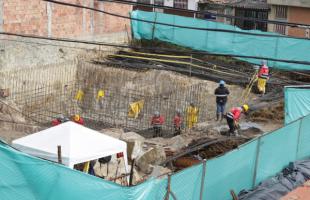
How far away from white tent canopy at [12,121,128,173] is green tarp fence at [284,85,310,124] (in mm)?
6189

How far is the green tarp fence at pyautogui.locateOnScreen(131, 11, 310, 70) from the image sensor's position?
1065 inches

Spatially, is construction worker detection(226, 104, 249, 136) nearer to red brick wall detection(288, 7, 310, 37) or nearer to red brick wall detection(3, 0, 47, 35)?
red brick wall detection(3, 0, 47, 35)

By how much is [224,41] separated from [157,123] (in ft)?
35.7

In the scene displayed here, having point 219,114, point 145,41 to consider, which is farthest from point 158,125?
point 145,41

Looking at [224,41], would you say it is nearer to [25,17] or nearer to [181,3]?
[25,17]

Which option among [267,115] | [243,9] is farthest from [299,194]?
[243,9]

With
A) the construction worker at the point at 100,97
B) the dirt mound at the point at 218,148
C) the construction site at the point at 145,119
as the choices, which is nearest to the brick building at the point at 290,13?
the construction site at the point at 145,119

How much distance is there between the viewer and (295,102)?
17.6 m

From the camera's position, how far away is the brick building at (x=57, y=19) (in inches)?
965

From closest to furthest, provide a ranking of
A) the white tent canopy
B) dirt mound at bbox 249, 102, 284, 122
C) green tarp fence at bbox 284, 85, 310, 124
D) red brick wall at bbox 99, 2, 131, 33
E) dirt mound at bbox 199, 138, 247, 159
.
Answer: the white tent canopy, dirt mound at bbox 199, 138, 247, 159, green tarp fence at bbox 284, 85, 310, 124, dirt mound at bbox 249, 102, 284, 122, red brick wall at bbox 99, 2, 131, 33

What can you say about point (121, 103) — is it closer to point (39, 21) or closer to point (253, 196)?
point (39, 21)

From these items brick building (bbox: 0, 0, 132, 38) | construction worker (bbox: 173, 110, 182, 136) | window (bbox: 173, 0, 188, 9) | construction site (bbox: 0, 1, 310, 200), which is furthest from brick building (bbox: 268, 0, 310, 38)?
construction worker (bbox: 173, 110, 182, 136)

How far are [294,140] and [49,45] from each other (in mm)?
14277

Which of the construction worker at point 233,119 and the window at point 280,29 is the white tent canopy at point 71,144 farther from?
the window at point 280,29
